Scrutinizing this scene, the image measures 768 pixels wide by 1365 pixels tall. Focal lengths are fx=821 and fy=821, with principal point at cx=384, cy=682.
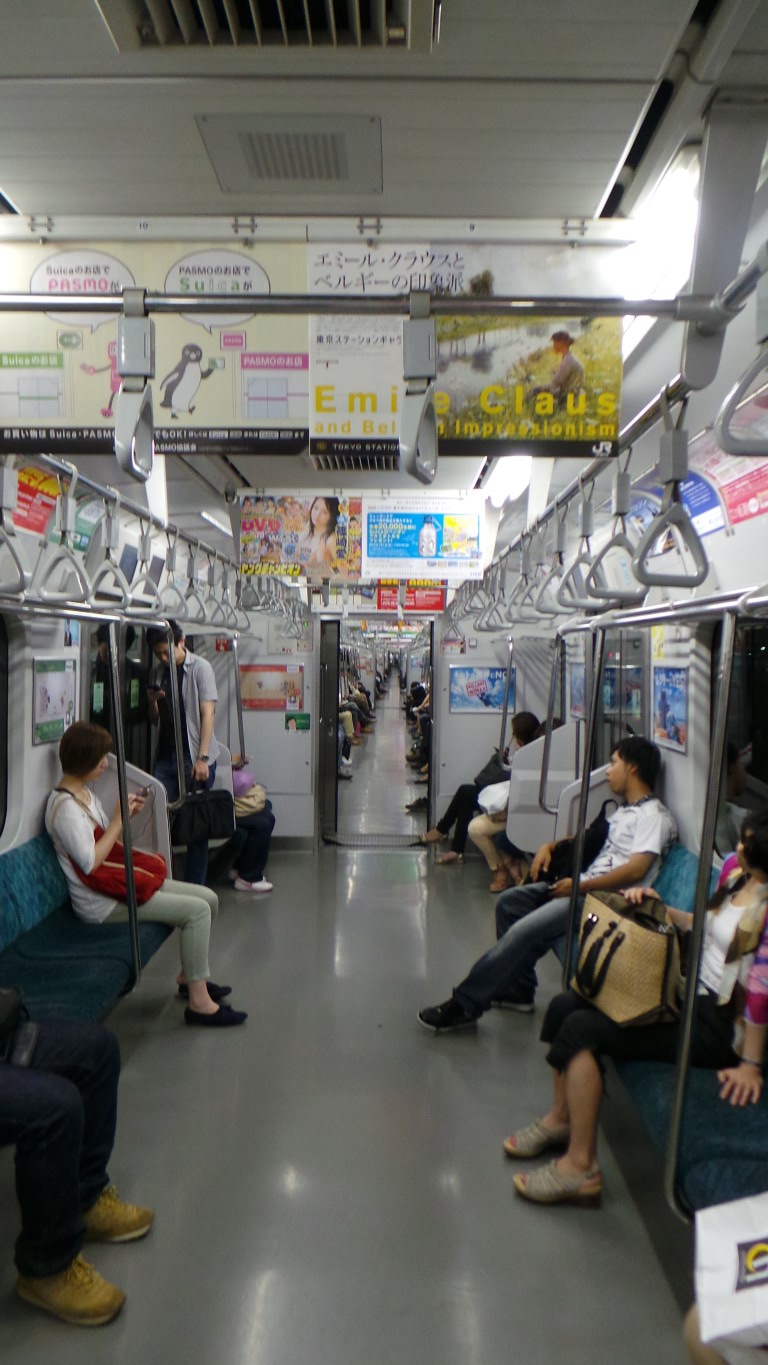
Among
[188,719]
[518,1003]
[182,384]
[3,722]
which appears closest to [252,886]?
[188,719]

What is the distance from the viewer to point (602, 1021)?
2.84 meters

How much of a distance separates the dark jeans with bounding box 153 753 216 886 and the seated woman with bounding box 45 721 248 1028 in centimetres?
127

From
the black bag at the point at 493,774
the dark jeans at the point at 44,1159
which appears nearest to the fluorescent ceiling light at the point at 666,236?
the dark jeans at the point at 44,1159

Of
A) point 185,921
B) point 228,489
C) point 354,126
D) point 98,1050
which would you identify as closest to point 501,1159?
point 98,1050

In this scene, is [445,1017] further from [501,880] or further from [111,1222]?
[501,880]

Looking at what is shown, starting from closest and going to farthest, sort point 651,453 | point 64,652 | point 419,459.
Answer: point 419,459 < point 64,652 < point 651,453

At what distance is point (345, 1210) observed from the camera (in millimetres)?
2809

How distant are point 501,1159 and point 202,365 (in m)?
3.16

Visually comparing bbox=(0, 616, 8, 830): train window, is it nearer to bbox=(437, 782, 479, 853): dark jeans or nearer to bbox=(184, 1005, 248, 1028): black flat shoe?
bbox=(184, 1005, 248, 1028): black flat shoe

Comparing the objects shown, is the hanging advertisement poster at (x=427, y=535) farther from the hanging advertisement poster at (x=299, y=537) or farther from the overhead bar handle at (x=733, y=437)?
the overhead bar handle at (x=733, y=437)

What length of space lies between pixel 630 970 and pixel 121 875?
2.34 m

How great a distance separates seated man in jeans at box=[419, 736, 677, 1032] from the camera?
13.1ft

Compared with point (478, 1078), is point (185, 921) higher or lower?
higher

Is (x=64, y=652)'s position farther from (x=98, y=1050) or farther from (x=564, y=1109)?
(x=564, y=1109)
